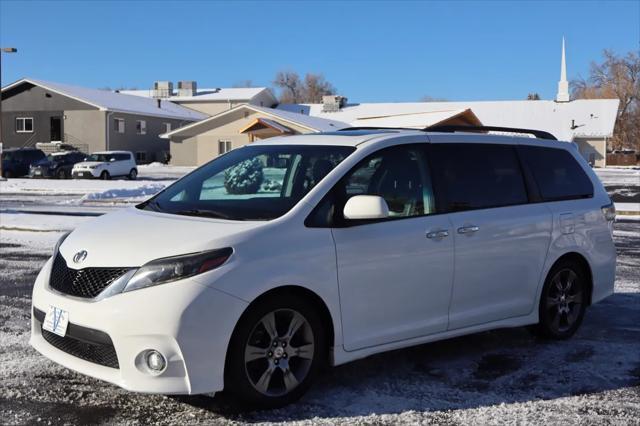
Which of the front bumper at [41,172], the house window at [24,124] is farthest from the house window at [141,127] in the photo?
the front bumper at [41,172]

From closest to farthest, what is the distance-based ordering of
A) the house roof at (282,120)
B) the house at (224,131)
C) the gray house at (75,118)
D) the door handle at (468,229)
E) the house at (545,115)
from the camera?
the door handle at (468,229) → the house roof at (282,120) → the house at (224,131) → the gray house at (75,118) → the house at (545,115)

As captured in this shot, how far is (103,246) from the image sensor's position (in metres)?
4.24

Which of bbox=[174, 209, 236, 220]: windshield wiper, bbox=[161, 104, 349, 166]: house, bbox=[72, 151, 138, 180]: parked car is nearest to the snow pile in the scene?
bbox=[72, 151, 138, 180]: parked car

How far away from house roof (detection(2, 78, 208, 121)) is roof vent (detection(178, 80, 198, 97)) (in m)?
7.81

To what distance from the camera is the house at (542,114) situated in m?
57.9

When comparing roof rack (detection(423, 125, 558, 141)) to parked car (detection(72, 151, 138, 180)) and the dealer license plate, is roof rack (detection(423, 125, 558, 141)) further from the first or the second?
parked car (detection(72, 151, 138, 180))

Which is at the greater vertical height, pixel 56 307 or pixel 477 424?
pixel 56 307

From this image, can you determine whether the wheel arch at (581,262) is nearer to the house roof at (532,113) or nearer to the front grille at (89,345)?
the front grille at (89,345)

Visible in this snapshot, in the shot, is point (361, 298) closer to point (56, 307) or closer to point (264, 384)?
point (264, 384)

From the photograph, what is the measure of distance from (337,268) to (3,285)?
5.23 metres

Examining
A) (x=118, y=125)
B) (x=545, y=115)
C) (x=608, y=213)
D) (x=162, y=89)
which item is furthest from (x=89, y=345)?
(x=162, y=89)

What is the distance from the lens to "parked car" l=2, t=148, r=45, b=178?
37625 mm

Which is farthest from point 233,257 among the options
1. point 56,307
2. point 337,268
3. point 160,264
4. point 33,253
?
point 33,253

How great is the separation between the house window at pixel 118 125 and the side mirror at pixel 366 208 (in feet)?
169
